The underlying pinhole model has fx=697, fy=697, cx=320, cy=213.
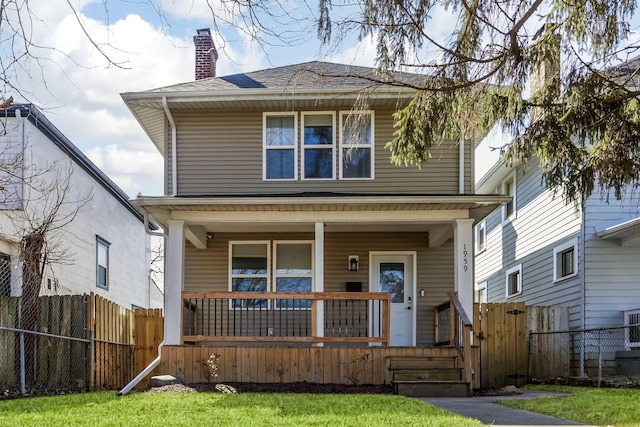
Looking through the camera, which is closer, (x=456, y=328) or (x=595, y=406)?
(x=595, y=406)

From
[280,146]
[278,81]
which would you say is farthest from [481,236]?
[278,81]

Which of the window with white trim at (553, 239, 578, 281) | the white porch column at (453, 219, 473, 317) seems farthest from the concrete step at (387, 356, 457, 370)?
the window with white trim at (553, 239, 578, 281)

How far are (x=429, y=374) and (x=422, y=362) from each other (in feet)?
1.76

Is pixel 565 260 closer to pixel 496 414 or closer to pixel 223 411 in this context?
pixel 496 414

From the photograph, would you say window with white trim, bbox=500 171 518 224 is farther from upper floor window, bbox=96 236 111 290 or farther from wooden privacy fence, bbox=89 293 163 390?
upper floor window, bbox=96 236 111 290

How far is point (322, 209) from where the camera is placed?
1182 centimetres

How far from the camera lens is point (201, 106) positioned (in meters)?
13.2

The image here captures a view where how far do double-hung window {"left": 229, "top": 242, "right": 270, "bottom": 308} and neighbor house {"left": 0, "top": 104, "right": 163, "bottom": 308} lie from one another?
3.10 metres

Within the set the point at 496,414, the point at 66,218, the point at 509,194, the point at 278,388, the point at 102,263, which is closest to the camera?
the point at 496,414

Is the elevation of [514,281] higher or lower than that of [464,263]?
lower

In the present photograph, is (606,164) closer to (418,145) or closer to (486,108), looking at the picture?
(486,108)

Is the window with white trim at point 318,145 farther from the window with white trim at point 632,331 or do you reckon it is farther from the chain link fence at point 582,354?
the window with white trim at point 632,331

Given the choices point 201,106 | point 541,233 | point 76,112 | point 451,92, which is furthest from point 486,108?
point 541,233

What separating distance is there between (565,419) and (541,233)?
1052 cm
